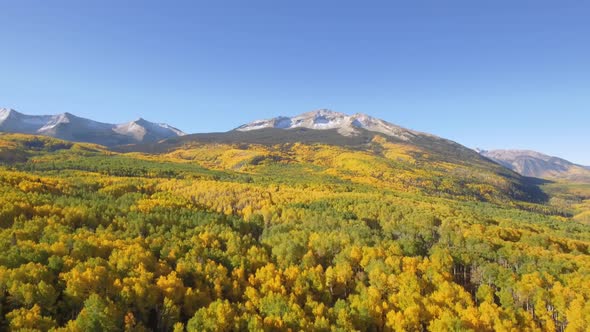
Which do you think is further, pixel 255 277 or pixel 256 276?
pixel 255 277

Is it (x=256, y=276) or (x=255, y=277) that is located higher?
(x=256, y=276)

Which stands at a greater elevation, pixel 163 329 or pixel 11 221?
pixel 11 221

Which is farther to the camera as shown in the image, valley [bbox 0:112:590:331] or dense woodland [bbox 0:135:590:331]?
valley [bbox 0:112:590:331]

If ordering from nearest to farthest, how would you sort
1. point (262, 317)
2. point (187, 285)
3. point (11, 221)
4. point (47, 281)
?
point (47, 281) < point (262, 317) < point (187, 285) < point (11, 221)

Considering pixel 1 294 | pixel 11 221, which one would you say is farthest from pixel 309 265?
pixel 11 221

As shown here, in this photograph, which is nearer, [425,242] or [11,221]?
[11,221]

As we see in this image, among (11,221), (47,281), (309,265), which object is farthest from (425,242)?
(11,221)

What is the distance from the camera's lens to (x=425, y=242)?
153250 mm

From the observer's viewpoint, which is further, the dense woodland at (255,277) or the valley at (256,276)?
the valley at (256,276)

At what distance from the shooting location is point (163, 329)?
78938mm

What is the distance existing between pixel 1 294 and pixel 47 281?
7.88 m

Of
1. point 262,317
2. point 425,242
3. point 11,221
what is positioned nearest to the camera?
point 262,317

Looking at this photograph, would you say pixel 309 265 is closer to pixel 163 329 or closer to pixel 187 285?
pixel 187 285

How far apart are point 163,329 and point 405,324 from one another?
55.2 m
